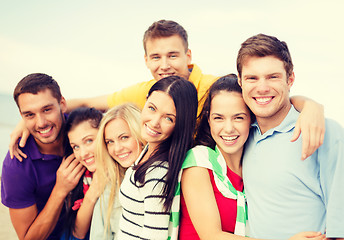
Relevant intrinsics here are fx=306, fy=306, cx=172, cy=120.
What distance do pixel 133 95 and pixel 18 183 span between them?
169 centimetres

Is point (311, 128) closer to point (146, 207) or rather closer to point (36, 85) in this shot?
point (146, 207)

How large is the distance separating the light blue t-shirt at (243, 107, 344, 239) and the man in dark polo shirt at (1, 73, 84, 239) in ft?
6.46

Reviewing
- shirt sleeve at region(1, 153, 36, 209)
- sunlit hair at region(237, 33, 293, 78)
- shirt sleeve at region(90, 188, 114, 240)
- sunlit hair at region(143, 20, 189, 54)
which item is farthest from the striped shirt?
sunlit hair at region(143, 20, 189, 54)

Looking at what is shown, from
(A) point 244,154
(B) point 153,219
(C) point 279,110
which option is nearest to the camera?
(B) point 153,219

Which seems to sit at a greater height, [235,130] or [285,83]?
[285,83]

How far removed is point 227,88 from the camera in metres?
2.61

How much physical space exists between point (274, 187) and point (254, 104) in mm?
664

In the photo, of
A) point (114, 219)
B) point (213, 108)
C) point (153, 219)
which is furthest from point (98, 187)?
point (213, 108)

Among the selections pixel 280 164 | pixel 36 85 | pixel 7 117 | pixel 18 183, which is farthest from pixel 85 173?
pixel 7 117

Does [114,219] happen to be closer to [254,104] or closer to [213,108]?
[213,108]

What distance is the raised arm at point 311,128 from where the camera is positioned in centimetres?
210

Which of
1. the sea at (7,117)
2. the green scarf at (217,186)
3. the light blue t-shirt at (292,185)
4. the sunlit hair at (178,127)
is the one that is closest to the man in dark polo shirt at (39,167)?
the sunlit hair at (178,127)

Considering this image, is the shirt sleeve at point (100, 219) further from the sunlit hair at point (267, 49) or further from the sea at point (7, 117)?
the sea at point (7, 117)

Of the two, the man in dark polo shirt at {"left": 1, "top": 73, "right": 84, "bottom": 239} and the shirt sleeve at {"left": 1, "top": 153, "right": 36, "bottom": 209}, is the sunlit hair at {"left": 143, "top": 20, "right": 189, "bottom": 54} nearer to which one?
the man in dark polo shirt at {"left": 1, "top": 73, "right": 84, "bottom": 239}
